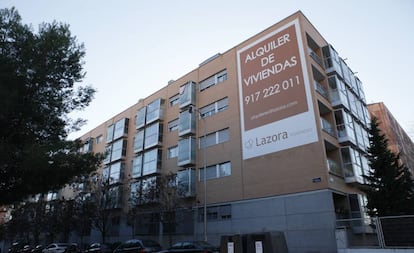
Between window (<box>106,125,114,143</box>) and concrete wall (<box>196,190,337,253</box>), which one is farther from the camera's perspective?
window (<box>106,125,114,143</box>)

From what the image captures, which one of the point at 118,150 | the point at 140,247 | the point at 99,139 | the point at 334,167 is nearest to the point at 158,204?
the point at 140,247

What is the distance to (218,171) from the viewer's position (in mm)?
26047

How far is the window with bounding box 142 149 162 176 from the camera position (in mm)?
32062

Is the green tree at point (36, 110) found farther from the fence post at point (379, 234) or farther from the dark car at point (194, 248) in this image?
the fence post at point (379, 234)

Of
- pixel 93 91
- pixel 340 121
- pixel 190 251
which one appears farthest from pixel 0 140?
pixel 340 121

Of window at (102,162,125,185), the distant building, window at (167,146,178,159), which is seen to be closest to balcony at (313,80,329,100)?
window at (167,146,178,159)

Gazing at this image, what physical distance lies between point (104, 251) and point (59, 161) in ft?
45.6

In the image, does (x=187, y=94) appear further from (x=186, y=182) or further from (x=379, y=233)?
(x=379, y=233)

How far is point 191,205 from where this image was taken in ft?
88.3

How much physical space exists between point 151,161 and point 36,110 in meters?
18.7

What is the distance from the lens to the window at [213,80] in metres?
29.1

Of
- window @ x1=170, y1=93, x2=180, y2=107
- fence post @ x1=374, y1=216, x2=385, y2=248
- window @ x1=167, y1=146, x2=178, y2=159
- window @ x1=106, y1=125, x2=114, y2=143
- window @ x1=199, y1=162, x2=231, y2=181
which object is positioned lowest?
fence post @ x1=374, y1=216, x2=385, y2=248

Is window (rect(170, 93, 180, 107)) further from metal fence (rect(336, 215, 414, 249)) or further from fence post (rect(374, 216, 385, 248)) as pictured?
fence post (rect(374, 216, 385, 248))

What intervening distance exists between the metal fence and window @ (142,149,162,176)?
19.8m
